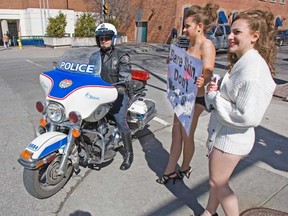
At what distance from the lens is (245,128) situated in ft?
6.02

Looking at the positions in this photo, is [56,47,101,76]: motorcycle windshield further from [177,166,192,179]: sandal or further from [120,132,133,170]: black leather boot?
[177,166,192,179]: sandal

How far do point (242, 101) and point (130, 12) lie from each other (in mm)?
26248

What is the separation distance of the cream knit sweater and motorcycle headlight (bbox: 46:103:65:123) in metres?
1.48

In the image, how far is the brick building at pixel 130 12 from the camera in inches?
945

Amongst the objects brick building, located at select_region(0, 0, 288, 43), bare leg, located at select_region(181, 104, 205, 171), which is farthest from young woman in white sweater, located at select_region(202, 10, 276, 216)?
brick building, located at select_region(0, 0, 288, 43)

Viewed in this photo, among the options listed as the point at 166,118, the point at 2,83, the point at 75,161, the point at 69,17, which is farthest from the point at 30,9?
the point at 75,161

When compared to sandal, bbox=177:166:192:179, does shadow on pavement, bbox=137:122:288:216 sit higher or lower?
lower

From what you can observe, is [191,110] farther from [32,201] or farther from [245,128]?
[32,201]

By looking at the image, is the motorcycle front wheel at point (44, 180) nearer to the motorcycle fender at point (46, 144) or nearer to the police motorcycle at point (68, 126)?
the police motorcycle at point (68, 126)

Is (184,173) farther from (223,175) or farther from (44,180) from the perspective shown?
(44,180)

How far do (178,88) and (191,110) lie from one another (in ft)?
1.13

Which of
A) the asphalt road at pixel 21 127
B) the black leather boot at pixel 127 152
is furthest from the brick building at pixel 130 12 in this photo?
the black leather boot at pixel 127 152

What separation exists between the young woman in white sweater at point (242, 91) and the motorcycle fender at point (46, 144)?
1.55 metres

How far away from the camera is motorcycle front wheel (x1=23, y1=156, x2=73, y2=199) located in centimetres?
264
